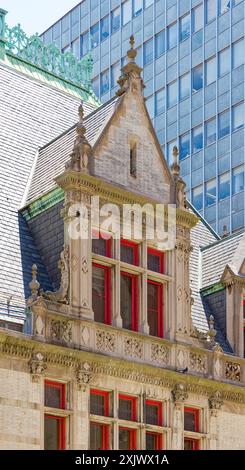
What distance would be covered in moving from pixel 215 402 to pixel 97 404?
4337 millimetres

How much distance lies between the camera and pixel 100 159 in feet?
134

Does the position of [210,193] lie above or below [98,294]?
above

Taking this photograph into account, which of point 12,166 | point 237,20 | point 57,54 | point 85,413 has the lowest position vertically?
point 85,413

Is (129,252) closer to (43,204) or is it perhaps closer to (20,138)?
(43,204)

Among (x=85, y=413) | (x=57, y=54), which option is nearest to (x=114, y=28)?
(x=57, y=54)

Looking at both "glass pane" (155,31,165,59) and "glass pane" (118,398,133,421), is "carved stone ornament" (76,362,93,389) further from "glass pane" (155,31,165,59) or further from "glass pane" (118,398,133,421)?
"glass pane" (155,31,165,59)

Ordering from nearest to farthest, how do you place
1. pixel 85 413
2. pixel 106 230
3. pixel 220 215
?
pixel 85 413
pixel 106 230
pixel 220 215

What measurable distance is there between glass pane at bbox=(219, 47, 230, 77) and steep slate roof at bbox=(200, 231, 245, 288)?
4501 centimetres

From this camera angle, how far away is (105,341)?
127 ft

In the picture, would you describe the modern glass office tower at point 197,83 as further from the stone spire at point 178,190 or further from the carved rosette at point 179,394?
the carved rosette at point 179,394

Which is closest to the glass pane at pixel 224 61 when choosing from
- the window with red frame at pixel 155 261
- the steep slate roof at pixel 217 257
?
the steep slate roof at pixel 217 257

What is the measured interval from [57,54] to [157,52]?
48608 millimetres

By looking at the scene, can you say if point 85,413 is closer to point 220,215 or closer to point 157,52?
point 220,215

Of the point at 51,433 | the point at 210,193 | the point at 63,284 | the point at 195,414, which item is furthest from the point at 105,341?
the point at 210,193
